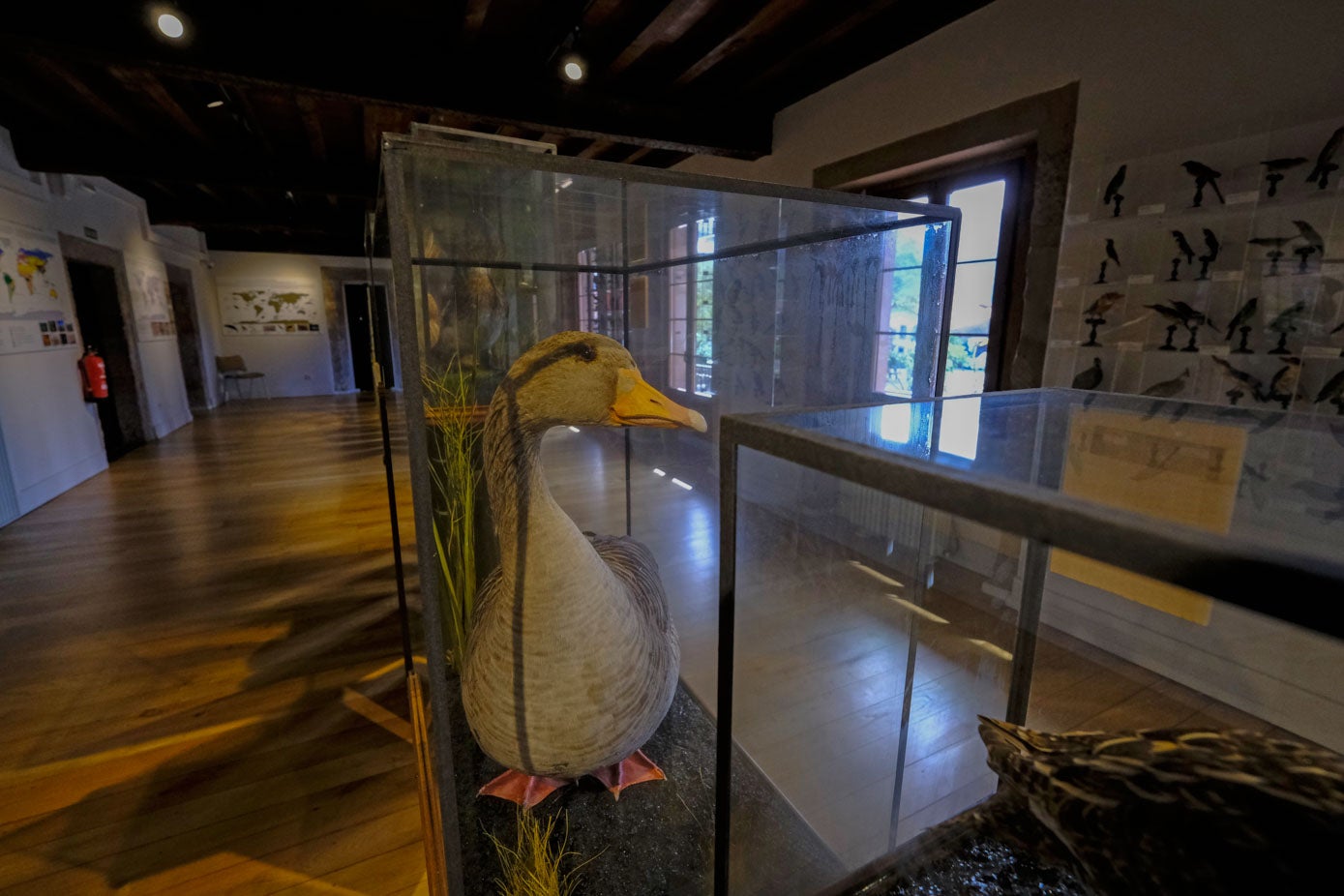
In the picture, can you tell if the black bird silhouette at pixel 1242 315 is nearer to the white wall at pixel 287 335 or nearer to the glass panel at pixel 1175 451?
the glass panel at pixel 1175 451

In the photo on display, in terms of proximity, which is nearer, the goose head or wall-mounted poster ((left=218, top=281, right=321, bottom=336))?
the goose head

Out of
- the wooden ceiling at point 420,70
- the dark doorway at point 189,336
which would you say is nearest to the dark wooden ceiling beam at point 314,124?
the wooden ceiling at point 420,70

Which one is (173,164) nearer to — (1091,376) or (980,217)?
(980,217)

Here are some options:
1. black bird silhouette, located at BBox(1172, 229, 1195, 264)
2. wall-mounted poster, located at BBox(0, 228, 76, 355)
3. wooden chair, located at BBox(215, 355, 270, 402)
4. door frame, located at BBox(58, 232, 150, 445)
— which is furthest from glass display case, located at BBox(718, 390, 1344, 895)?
wooden chair, located at BBox(215, 355, 270, 402)

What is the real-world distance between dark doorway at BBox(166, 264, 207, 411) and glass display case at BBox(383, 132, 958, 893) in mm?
9651

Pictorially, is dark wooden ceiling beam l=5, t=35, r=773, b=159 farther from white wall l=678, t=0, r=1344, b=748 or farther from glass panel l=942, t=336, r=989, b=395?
glass panel l=942, t=336, r=989, b=395

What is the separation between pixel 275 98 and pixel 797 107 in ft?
10.5

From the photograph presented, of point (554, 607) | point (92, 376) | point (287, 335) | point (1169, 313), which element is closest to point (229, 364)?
point (287, 335)

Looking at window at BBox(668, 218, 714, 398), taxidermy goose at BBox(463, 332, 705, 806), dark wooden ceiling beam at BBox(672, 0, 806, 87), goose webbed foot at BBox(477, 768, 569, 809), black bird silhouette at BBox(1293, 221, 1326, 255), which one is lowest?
goose webbed foot at BBox(477, 768, 569, 809)

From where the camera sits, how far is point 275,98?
11.8 feet

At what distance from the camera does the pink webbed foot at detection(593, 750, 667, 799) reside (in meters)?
1.05

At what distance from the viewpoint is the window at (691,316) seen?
1.46 meters

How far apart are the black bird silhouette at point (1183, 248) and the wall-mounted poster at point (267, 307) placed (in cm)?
1233

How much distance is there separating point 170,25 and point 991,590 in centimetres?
325
